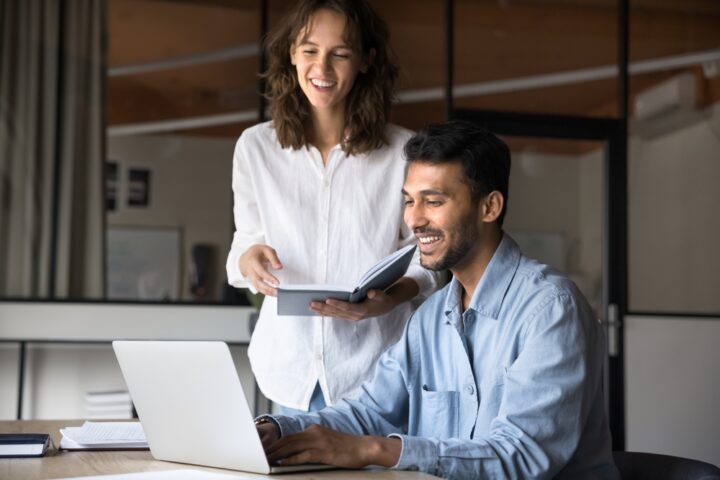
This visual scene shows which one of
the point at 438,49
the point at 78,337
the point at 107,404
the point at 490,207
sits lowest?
the point at 107,404

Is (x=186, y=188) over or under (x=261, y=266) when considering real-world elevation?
over

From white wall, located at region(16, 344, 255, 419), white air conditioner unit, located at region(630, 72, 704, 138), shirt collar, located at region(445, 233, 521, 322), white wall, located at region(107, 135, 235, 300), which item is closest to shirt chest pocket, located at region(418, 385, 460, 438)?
shirt collar, located at region(445, 233, 521, 322)

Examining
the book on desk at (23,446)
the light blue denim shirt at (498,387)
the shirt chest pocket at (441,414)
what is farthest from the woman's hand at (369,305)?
the book on desk at (23,446)

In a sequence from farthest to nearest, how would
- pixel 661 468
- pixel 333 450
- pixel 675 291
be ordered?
pixel 675 291
pixel 661 468
pixel 333 450

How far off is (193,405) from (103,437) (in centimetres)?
34

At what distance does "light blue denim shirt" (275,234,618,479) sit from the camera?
61.2 inches

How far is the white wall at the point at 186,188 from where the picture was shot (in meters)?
5.07

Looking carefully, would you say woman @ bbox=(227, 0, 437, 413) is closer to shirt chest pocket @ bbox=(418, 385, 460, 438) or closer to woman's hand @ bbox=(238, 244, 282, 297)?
woman's hand @ bbox=(238, 244, 282, 297)

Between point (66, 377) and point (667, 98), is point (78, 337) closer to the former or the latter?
point (66, 377)

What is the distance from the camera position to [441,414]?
1.82 m

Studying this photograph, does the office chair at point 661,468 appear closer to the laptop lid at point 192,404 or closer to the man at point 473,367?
the man at point 473,367

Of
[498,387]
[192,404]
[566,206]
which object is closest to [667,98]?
[566,206]

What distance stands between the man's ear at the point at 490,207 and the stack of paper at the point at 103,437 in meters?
0.75

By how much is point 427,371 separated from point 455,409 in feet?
0.39
